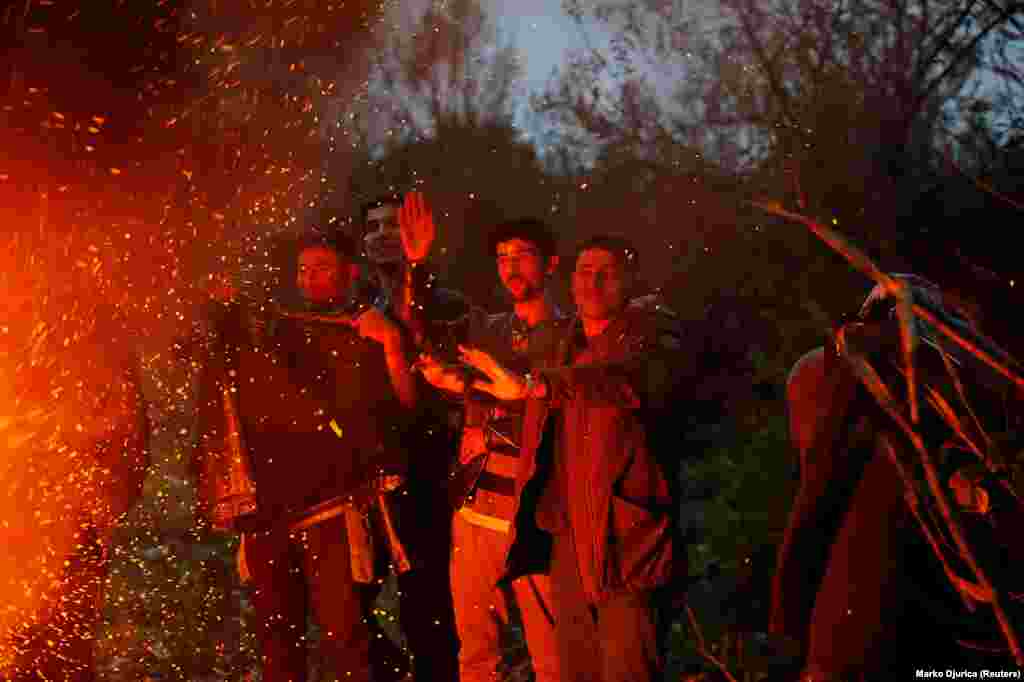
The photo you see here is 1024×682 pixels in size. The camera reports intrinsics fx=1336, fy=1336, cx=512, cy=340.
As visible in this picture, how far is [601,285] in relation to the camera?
16.6 ft

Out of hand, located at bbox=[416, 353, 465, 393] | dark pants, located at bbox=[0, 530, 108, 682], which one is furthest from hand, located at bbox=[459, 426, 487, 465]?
dark pants, located at bbox=[0, 530, 108, 682]

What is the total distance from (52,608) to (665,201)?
9.36 meters

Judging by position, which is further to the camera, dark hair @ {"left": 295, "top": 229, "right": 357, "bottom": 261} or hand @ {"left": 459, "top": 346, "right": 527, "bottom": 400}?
dark hair @ {"left": 295, "top": 229, "right": 357, "bottom": 261}

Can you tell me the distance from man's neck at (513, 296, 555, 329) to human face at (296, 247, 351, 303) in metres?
0.80

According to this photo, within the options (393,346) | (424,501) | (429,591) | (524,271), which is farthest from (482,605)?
(524,271)

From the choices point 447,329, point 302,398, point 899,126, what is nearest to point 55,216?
point 302,398

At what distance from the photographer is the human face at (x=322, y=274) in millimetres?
5742

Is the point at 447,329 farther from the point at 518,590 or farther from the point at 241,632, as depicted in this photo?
the point at 241,632

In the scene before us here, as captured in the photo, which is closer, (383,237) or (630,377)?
(630,377)

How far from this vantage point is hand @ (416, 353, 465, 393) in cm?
495

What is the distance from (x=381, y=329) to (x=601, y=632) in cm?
159

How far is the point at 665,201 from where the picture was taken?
1384 cm

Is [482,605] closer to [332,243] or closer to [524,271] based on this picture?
[524,271]

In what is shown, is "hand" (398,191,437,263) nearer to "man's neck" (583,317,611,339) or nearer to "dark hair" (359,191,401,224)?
"dark hair" (359,191,401,224)
